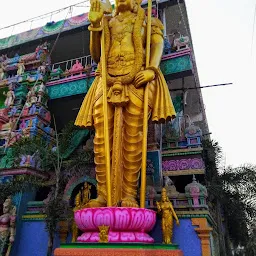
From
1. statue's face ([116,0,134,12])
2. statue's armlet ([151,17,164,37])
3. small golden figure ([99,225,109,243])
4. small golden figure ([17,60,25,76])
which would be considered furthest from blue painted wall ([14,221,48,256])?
small golden figure ([17,60,25,76])

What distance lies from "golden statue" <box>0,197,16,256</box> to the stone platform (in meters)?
2.58

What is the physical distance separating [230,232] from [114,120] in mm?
6717

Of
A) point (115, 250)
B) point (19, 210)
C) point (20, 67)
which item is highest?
point (20, 67)

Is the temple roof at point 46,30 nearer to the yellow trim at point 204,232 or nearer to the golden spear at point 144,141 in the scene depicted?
the golden spear at point 144,141

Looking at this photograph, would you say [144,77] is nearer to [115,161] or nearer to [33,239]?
[115,161]

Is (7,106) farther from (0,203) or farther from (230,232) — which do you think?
(230,232)

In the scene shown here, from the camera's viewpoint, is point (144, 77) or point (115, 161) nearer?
point (115, 161)

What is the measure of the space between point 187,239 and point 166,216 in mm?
547

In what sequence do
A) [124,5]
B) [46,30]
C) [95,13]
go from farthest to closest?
[46,30], [124,5], [95,13]

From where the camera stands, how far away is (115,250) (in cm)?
366

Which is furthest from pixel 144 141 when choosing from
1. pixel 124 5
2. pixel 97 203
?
pixel 124 5

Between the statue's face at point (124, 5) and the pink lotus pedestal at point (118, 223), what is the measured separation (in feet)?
A: 13.3

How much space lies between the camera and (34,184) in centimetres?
608

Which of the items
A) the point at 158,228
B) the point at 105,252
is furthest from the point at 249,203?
the point at 105,252
